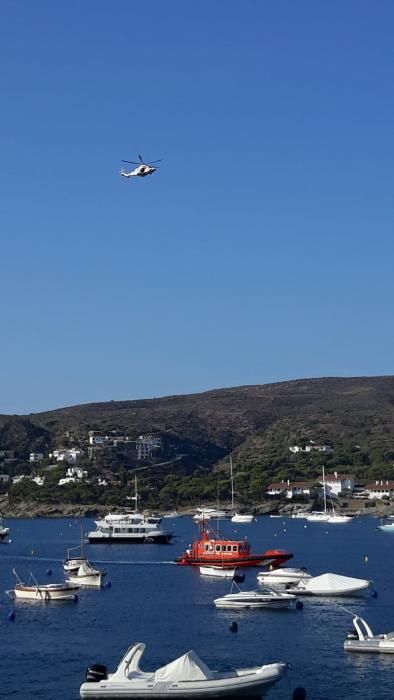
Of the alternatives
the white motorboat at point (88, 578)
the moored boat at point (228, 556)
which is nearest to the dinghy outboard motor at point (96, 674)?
the white motorboat at point (88, 578)

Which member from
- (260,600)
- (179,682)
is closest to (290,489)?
(260,600)

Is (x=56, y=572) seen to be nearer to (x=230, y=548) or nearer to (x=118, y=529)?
(x=230, y=548)

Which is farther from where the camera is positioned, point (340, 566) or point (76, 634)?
point (340, 566)

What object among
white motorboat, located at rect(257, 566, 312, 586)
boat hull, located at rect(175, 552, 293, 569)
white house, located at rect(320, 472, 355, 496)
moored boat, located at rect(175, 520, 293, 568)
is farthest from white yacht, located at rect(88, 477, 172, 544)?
white house, located at rect(320, 472, 355, 496)

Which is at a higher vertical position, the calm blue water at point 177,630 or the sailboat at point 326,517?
the sailboat at point 326,517

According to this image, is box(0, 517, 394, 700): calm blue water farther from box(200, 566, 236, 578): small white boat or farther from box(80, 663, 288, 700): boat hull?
box(80, 663, 288, 700): boat hull

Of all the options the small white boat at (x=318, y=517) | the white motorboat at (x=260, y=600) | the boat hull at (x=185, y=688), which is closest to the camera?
the boat hull at (x=185, y=688)

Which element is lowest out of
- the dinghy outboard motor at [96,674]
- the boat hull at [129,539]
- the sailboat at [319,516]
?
the dinghy outboard motor at [96,674]

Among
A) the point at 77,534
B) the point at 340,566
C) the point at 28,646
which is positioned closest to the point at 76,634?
the point at 28,646

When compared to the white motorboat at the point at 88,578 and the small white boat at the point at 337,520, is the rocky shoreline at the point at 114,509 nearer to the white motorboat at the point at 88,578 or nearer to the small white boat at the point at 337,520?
the small white boat at the point at 337,520
